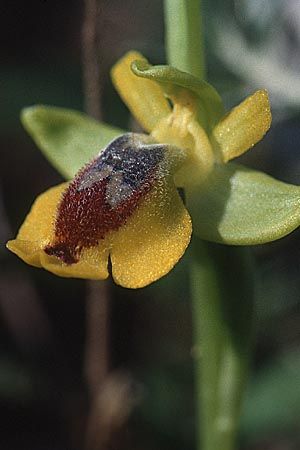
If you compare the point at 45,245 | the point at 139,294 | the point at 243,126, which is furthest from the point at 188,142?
the point at 139,294

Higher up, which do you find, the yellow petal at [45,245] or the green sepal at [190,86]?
the green sepal at [190,86]

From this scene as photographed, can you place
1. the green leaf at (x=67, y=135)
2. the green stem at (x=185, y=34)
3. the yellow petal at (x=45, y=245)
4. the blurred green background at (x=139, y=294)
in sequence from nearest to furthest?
the yellow petal at (x=45, y=245), the green stem at (x=185, y=34), the green leaf at (x=67, y=135), the blurred green background at (x=139, y=294)

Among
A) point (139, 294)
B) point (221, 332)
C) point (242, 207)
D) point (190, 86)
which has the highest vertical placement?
point (190, 86)

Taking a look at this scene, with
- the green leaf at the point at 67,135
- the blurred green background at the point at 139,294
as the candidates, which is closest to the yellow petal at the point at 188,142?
the green leaf at the point at 67,135

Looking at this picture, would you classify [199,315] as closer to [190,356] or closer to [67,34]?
[190,356]

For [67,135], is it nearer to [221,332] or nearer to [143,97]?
[143,97]

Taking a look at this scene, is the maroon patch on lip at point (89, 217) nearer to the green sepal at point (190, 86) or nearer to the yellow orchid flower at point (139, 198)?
the yellow orchid flower at point (139, 198)
